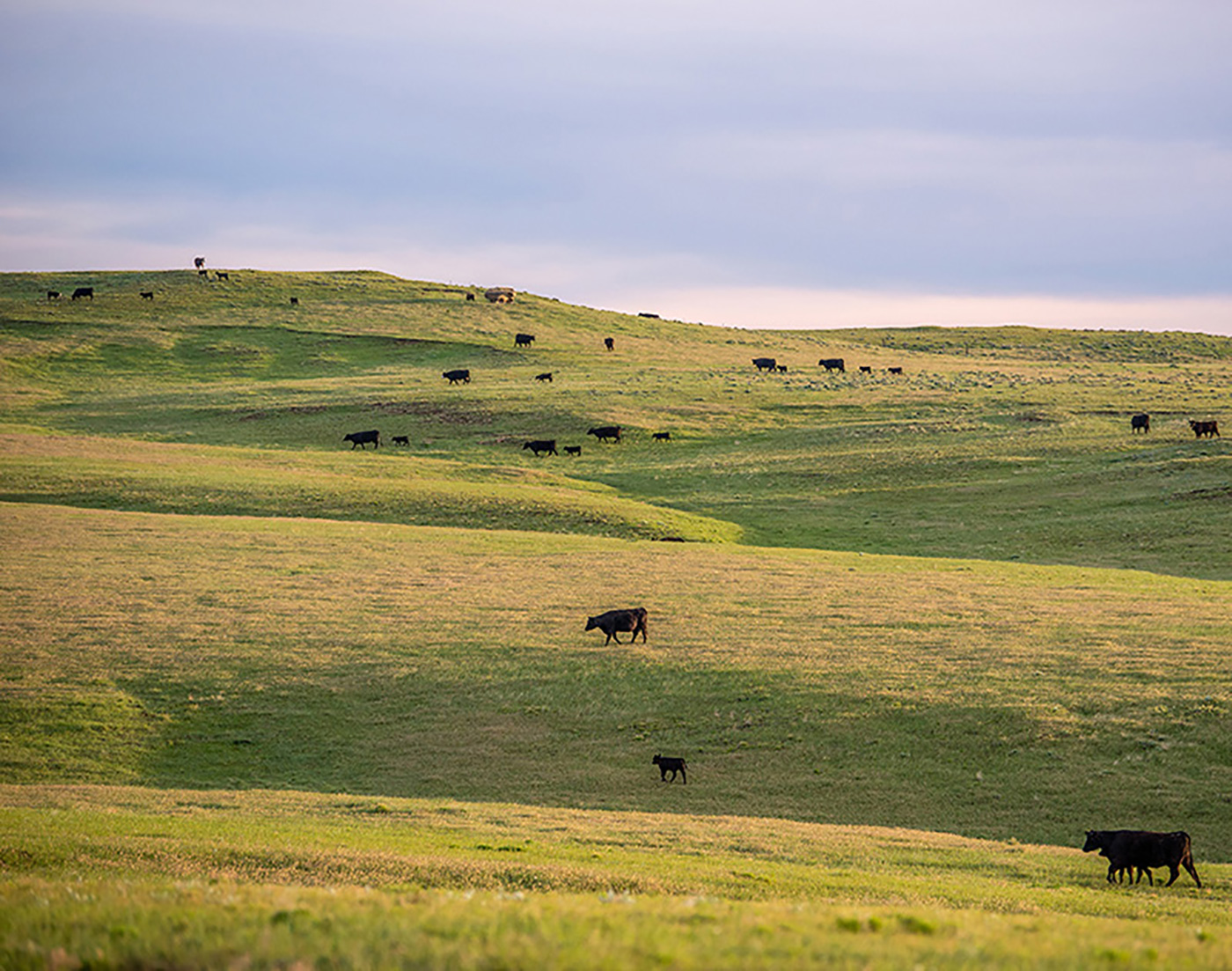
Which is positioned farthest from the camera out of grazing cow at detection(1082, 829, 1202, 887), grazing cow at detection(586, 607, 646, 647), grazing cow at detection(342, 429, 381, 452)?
grazing cow at detection(342, 429, 381, 452)

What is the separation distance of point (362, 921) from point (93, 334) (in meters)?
125

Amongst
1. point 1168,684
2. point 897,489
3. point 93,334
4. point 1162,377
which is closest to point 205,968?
point 1168,684

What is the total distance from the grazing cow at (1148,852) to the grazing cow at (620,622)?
16.5m

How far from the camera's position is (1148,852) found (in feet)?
61.9

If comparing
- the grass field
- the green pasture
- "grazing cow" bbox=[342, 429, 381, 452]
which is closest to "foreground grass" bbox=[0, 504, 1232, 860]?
the grass field

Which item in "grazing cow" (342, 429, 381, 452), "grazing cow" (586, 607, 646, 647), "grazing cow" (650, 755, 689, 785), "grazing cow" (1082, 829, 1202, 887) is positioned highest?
"grazing cow" (342, 429, 381, 452)

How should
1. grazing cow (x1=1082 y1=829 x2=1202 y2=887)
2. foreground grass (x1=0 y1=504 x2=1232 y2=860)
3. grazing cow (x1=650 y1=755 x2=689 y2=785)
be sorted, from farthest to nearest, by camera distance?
grazing cow (x1=650 y1=755 x2=689 y2=785) < foreground grass (x1=0 y1=504 x2=1232 y2=860) < grazing cow (x1=1082 y1=829 x2=1202 y2=887)

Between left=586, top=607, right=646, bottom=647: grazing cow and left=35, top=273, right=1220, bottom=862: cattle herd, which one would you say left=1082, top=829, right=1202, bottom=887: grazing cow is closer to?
left=35, top=273, right=1220, bottom=862: cattle herd

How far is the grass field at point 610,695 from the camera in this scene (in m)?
9.95

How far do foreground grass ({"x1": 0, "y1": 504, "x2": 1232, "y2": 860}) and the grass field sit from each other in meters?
0.14

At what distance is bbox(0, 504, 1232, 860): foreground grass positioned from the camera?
81.6 feet

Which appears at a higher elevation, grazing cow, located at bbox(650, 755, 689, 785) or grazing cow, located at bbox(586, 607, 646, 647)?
grazing cow, located at bbox(586, 607, 646, 647)

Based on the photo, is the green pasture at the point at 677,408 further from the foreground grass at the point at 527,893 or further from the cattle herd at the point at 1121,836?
the foreground grass at the point at 527,893

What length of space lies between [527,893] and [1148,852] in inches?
446
